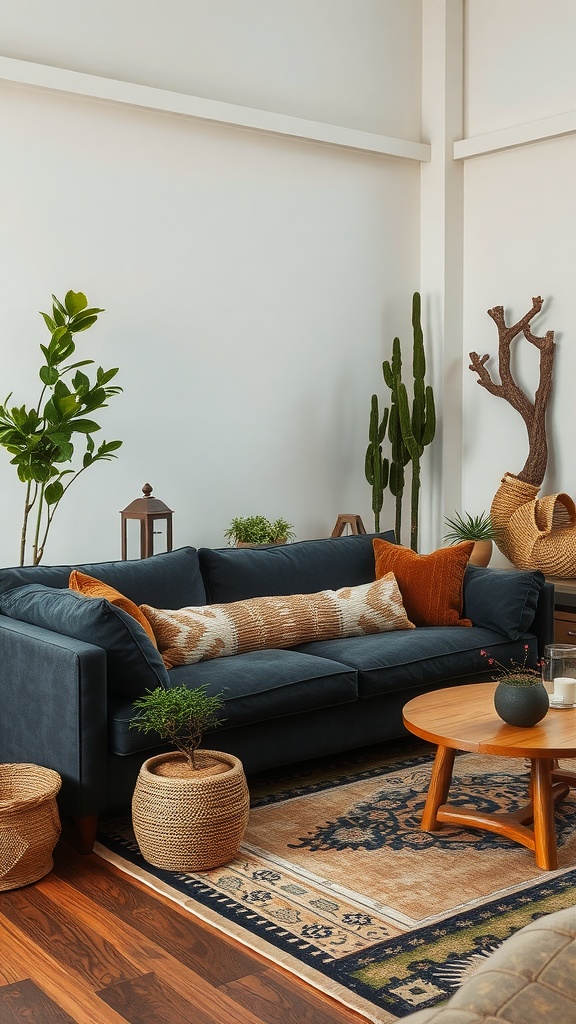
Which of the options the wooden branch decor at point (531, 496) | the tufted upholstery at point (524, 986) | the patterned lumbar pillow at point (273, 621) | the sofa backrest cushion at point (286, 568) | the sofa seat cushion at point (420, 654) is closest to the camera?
the tufted upholstery at point (524, 986)

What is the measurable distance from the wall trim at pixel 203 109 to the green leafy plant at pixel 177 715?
286 centimetres

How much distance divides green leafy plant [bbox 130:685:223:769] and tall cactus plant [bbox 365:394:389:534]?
8.88 feet

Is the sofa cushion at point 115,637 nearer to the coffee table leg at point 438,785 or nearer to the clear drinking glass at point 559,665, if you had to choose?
the coffee table leg at point 438,785

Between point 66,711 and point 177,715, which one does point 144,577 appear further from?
point 177,715

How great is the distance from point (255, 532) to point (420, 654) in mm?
1472

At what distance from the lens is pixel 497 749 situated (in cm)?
283

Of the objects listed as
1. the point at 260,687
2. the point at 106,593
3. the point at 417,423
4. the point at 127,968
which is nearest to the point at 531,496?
the point at 417,423

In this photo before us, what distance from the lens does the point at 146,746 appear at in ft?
10.3

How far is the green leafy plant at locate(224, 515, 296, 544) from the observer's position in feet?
16.9

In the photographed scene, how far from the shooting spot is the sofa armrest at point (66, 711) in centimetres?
302

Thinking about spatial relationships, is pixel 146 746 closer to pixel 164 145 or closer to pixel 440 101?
pixel 164 145

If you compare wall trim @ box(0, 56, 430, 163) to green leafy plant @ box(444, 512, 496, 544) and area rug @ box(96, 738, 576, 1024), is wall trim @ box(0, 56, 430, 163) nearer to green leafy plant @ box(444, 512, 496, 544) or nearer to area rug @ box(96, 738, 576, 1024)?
green leafy plant @ box(444, 512, 496, 544)

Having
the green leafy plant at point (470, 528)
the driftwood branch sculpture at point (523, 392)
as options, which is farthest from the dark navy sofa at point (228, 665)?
the driftwood branch sculpture at point (523, 392)

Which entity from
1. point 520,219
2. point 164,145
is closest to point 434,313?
point 520,219
